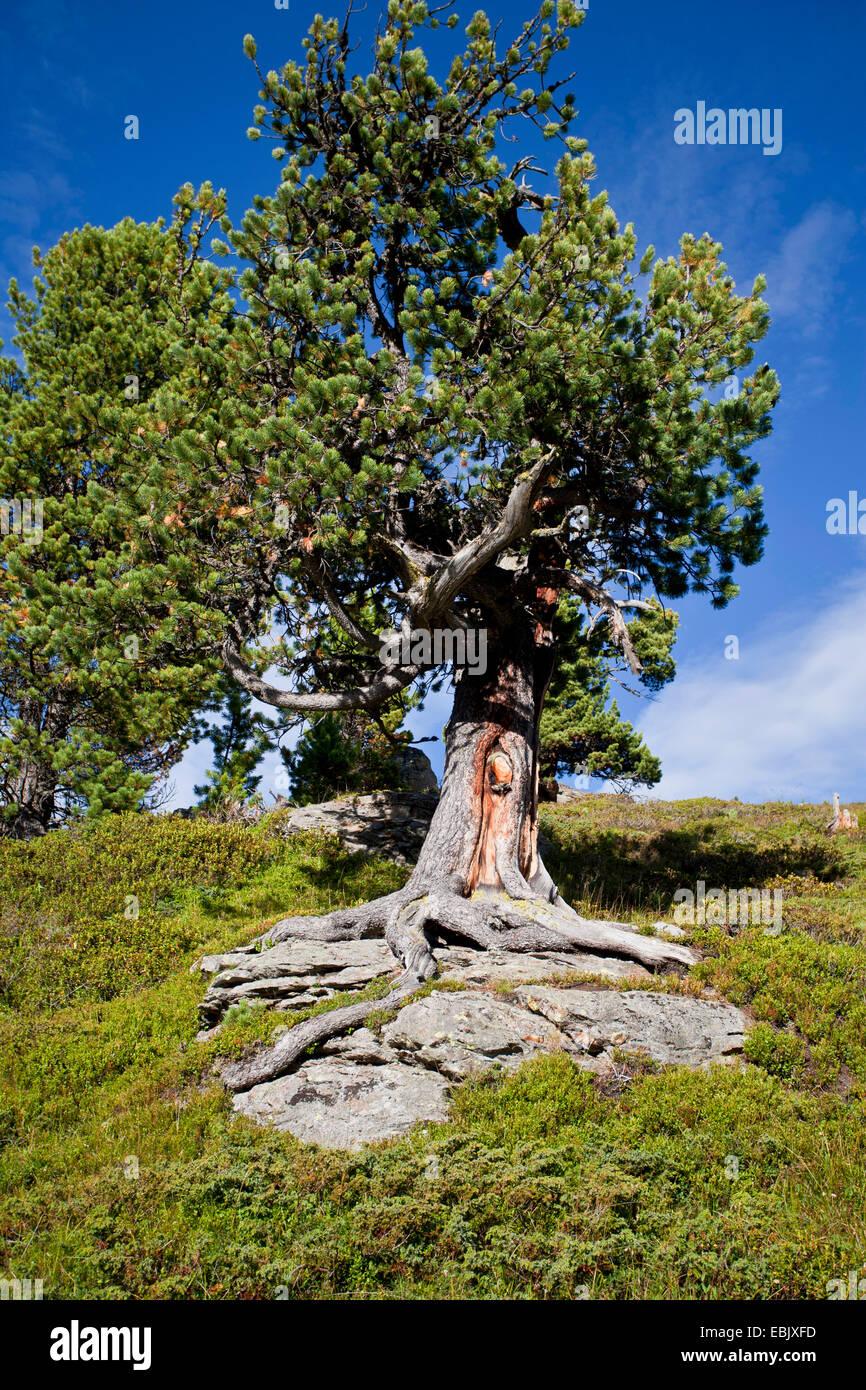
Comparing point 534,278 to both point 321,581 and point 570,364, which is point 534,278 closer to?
point 570,364

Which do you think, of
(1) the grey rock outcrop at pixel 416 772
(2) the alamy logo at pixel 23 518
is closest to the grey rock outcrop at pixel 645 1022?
(2) the alamy logo at pixel 23 518

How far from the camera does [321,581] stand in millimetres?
10820

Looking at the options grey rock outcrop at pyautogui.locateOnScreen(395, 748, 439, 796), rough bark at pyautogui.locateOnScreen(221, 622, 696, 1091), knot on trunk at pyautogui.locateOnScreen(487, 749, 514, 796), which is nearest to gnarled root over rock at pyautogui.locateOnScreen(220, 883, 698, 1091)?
rough bark at pyautogui.locateOnScreen(221, 622, 696, 1091)

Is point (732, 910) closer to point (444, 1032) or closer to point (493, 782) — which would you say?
point (493, 782)

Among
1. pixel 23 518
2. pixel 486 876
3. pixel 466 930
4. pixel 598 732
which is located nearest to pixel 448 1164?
pixel 466 930

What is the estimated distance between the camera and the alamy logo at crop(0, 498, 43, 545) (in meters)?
14.3

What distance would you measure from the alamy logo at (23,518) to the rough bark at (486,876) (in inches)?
336

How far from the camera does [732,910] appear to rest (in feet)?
34.7
